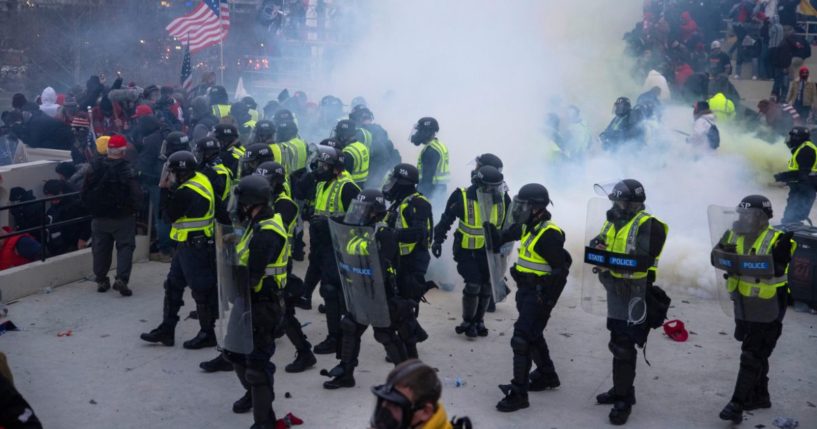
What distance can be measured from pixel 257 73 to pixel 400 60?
422 cm

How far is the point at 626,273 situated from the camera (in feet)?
24.0

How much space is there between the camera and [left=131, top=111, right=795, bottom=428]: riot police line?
6.79m

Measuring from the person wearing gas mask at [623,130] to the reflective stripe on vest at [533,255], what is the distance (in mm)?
8119

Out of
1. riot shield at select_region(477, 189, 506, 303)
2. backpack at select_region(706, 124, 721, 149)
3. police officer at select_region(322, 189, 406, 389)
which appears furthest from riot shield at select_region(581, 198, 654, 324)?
backpack at select_region(706, 124, 721, 149)

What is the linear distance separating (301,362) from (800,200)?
7.37 metres

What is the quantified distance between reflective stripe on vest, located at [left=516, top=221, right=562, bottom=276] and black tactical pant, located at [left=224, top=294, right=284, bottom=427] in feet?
6.35

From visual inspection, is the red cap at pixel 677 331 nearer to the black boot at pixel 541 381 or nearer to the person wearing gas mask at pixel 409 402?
the black boot at pixel 541 381

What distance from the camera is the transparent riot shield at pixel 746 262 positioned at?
720 centimetres

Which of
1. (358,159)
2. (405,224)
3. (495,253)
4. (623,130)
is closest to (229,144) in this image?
(358,159)

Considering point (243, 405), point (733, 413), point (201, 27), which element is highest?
point (201, 27)

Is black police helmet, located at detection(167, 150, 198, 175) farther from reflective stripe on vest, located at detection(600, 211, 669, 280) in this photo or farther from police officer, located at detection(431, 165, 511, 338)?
reflective stripe on vest, located at detection(600, 211, 669, 280)

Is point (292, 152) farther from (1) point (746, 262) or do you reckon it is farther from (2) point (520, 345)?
(1) point (746, 262)

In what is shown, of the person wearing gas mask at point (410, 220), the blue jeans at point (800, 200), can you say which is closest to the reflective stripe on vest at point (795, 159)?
the blue jeans at point (800, 200)

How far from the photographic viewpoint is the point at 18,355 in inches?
338
